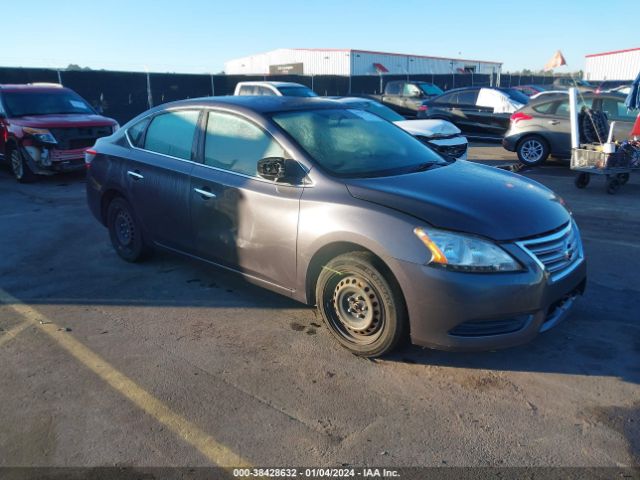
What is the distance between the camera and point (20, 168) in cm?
1027

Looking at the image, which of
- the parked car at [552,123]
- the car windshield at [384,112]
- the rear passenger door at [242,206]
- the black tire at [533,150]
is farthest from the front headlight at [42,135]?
the black tire at [533,150]

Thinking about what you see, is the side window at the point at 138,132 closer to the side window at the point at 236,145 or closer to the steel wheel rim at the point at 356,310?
the side window at the point at 236,145

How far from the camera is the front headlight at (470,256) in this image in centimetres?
317

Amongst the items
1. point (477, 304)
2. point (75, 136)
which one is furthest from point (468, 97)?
point (477, 304)

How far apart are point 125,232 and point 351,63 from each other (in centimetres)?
4680

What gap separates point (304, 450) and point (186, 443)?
24.9 inches

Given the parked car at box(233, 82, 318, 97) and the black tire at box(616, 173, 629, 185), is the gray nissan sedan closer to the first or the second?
the black tire at box(616, 173, 629, 185)

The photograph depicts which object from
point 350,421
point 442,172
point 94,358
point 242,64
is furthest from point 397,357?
point 242,64

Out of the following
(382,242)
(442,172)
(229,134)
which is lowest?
(382,242)

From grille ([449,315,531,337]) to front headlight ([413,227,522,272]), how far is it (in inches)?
12.9

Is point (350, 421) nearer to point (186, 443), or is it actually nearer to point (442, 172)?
point (186, 443)

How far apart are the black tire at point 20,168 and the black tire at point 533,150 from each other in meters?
9.98

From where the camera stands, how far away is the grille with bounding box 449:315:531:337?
10.6ft

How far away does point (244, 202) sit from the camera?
13.4ft
